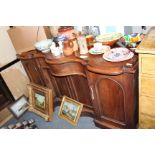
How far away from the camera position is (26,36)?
202 cm

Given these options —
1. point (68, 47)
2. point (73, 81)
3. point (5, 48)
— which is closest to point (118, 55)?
point (68, 47)

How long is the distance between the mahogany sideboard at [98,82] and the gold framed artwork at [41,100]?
123 mm

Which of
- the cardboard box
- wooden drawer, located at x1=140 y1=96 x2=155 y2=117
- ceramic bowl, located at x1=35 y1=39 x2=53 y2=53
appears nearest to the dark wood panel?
wooden drawer, located at x1=140 y1=96 x2=155 y2=117

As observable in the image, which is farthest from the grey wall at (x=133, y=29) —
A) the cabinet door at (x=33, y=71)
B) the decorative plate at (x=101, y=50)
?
the cabinet door at (x=33, y=71)

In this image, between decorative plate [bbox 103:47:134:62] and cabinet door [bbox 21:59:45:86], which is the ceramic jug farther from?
cabinet door [bbox 21:59:45:86]

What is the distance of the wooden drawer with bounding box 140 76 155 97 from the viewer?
1.18m

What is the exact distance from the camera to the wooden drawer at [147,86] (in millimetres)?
1176

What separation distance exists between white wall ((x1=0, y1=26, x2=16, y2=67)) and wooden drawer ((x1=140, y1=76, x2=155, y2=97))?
1694mm

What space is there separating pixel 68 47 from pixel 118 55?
0.50m
